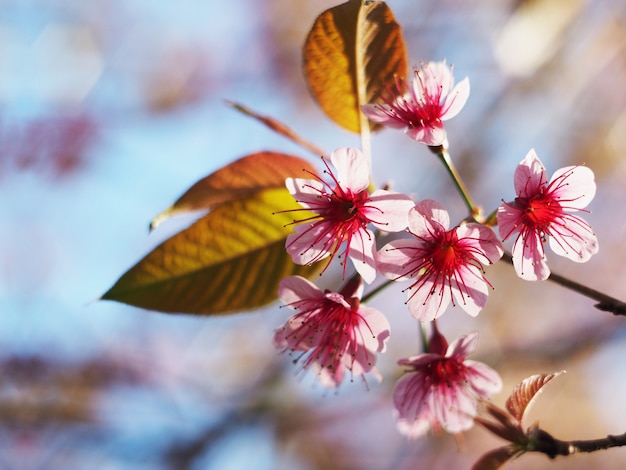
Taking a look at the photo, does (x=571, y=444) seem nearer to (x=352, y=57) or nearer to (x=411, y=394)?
(x=411, y=394)


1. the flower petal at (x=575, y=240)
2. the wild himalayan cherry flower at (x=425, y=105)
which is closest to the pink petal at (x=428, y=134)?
the wild himalayan cherry flower at (x=425, y=105)

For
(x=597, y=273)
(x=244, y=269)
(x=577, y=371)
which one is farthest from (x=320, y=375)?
(x=597, y=273)

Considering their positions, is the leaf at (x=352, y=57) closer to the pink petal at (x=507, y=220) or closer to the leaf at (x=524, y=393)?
the pink petal at (x=507, y=220)

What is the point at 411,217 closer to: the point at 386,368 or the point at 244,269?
the point at 244,269

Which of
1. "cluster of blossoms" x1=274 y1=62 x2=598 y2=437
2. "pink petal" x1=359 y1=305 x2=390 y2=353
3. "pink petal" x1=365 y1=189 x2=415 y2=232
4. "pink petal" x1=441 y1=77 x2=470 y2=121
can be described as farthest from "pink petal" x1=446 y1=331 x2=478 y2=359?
"pink petal" x1=441 y1=77 x2=470 y2=121

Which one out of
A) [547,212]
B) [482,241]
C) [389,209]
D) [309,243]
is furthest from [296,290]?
[547,212]

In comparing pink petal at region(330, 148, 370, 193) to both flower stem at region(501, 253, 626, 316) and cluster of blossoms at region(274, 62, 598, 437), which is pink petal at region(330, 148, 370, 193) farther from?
flower stem at region(501, 253, 626, 316)
